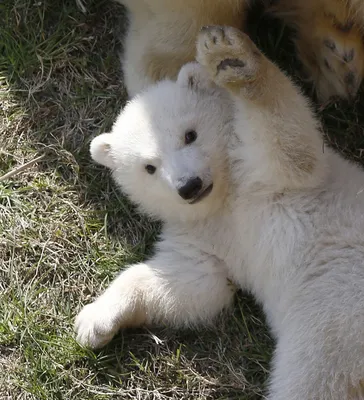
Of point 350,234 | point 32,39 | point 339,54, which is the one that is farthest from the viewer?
point 32,39

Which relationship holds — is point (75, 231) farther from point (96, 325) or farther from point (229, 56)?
point (229, 56)

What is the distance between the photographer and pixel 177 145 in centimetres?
269

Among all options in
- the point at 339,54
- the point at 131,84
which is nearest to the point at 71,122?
the point at 131,84

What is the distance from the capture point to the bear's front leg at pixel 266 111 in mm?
2582

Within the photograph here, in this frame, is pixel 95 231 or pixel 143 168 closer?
pixel 143 168

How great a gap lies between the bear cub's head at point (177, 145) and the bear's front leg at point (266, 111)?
156 millimetres

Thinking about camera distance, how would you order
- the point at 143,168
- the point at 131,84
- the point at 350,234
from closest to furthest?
the point at 350,234 < the point at 143,168 < the point at 131,84

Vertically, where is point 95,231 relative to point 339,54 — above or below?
below

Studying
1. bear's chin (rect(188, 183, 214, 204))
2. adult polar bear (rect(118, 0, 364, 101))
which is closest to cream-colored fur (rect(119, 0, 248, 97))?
adult polar bear (rect(118, 0, 364, 101))

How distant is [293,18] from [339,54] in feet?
1.02

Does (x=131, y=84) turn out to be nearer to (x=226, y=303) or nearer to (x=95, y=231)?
(x=95, y=231)

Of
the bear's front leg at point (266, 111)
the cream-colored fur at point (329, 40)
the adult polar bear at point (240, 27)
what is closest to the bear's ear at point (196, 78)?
the bear's front leg at point (266, 111)

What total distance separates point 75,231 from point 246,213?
3.07 feet

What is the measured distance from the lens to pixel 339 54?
3.03m
